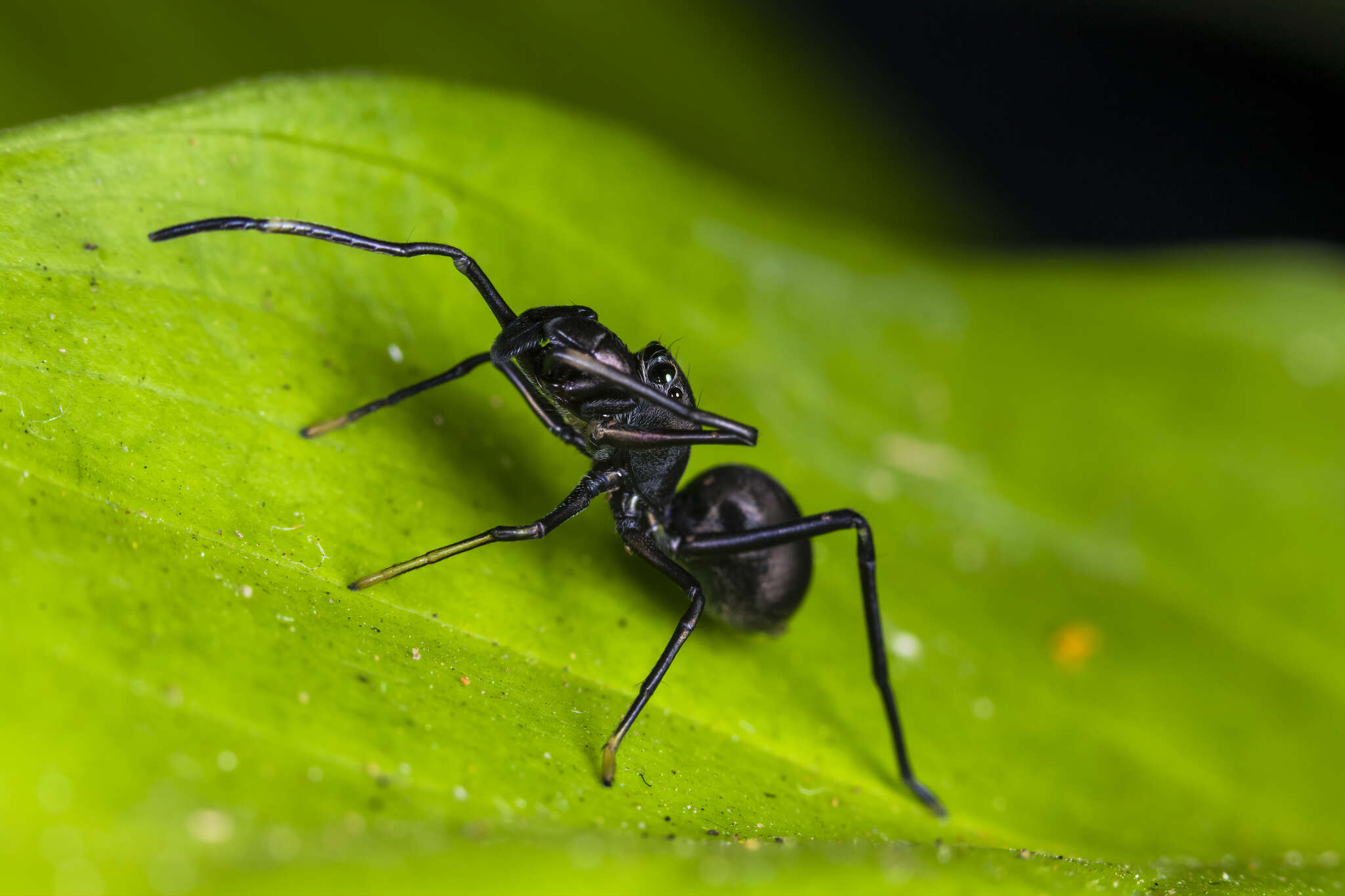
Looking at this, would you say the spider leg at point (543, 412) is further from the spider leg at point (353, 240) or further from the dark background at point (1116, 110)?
the dark background at point (1116, 110)

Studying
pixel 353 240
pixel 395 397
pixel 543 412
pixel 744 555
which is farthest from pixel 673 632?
pixel 353 240

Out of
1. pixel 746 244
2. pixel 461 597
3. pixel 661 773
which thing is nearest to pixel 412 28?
pixel 746 244

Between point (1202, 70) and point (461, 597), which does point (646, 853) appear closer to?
point (461, 597)

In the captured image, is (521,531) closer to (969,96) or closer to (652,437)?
(652,437)

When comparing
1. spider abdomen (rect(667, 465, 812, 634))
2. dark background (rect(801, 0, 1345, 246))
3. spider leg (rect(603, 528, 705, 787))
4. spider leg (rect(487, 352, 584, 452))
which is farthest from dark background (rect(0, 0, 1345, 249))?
spider leg (rect(603, 528, 705, 787))

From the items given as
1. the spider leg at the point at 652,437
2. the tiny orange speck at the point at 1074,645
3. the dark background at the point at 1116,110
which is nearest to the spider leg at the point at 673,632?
the spider leg at the point at 652,437

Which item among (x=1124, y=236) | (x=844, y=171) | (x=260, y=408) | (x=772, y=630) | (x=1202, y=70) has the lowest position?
(x=260, y=408)

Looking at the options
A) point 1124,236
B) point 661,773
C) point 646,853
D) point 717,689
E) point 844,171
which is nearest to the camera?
point 646,853

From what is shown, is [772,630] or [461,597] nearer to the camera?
[461,597]
